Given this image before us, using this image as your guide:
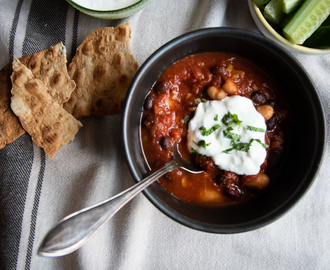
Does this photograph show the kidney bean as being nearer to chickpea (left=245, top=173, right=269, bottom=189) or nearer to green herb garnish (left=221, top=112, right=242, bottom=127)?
green herb garnish (left=221, top=112, right=242, bottom=127)

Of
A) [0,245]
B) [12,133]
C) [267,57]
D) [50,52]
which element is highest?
[267,57]

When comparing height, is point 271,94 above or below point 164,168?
above

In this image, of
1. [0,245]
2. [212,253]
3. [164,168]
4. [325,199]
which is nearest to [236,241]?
[212,253]

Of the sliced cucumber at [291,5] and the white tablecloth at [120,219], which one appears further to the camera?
the white tablecloth at [120,219]

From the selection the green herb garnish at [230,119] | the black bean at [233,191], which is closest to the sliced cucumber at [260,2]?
the green herb garnish at [230,119]

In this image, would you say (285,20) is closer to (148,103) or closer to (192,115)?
(192,115)

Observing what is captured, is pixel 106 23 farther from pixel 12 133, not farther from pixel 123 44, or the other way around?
pixel 12 133

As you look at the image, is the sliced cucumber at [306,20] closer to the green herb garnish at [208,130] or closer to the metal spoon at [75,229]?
the green herb garnish at [208,130]

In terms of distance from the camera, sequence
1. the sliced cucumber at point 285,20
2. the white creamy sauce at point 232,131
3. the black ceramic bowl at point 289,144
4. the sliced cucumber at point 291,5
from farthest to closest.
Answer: the sliced cucumber at point 285,20 < the sliced cucumber at point 291,5 < the white creamy sauce at point 232,131 < the black ceramic bowl at point 289,144

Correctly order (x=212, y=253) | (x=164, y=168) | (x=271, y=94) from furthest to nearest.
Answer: (x=212, y=253), (x=271, y=94), (x=164, y=168)
